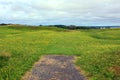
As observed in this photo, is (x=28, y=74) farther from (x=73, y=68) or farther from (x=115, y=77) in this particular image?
(x=115, y=77)

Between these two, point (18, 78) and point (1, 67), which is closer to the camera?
point (18, 78)

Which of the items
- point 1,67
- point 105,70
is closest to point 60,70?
point 105,70

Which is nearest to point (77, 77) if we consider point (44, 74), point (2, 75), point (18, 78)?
point (44, 74)

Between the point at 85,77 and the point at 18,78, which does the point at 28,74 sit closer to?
the point at 18,78

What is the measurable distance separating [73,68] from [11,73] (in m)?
4.23

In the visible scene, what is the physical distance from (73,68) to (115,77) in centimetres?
379

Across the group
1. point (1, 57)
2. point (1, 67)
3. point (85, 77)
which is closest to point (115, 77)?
point (85, 77)

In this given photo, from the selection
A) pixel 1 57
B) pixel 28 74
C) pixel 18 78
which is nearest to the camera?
pixel 18 78

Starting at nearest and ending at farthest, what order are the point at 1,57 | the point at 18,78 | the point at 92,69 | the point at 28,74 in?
the point at 18,78, the point at 28,74, the point at 92,69, the point at 1,57

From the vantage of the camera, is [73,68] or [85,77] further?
[73,68]

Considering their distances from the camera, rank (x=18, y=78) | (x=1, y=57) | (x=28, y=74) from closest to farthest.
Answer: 1. (x=18, y=78)
2. (x=28, y=74)
3. (x=1, y=57)

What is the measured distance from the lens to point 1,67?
1981 cm

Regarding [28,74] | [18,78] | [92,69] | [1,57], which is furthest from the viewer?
[1,57]

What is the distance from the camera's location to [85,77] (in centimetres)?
1644
